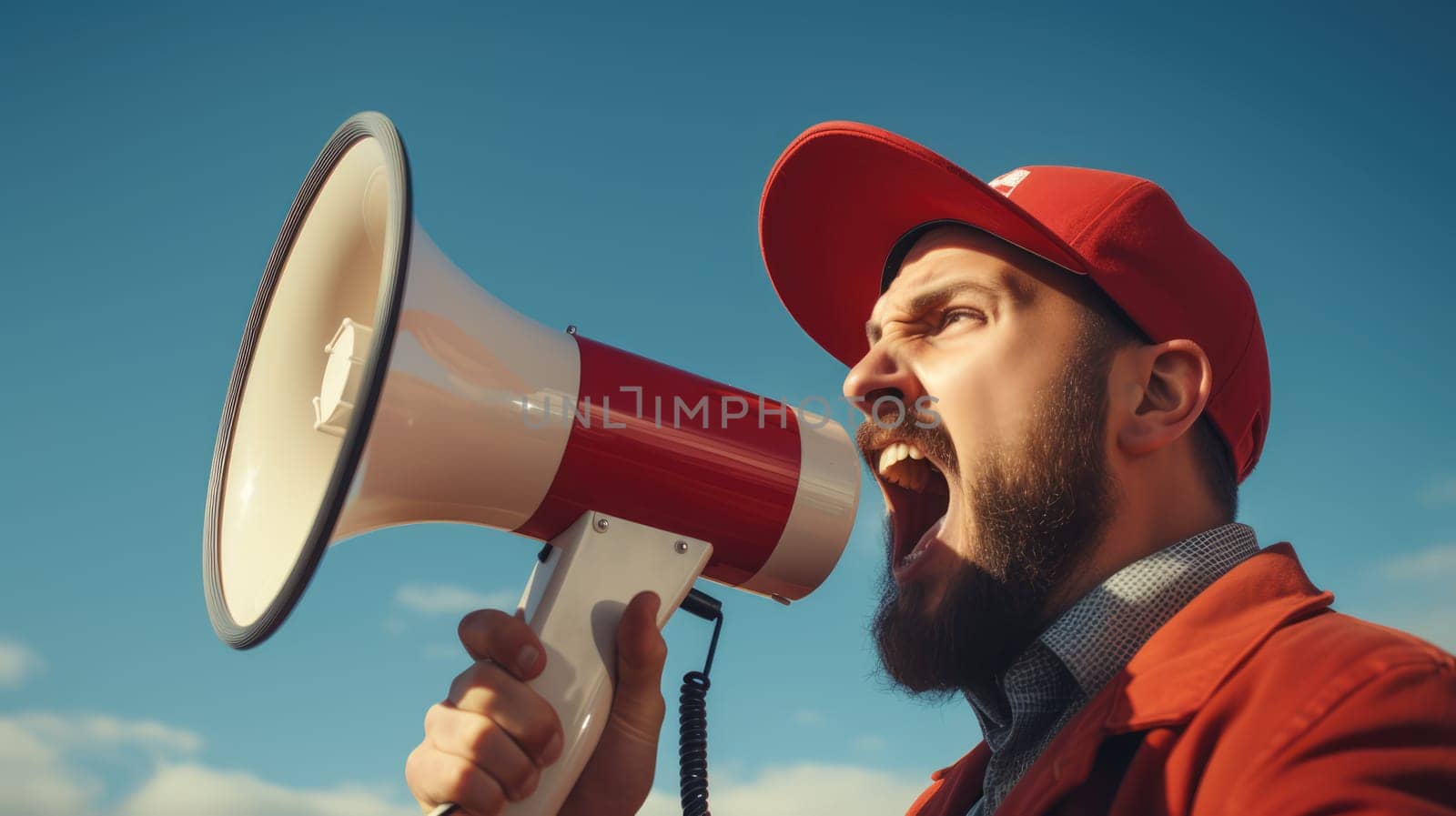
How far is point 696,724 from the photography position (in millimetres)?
2178

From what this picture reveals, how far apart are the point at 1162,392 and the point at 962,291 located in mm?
441

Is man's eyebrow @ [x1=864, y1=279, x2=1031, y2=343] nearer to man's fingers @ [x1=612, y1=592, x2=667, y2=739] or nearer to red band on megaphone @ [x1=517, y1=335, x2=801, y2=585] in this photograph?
red band on megaphone @ [x1=517, y1=335, x2=801, y2=585]

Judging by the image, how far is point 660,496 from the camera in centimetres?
218

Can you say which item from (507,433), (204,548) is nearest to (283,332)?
(204,548)

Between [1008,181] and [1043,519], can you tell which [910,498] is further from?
[1008,181]

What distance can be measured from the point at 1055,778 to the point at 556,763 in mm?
881

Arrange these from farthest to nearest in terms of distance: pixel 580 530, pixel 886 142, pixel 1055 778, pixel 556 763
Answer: pixel 886 142, pixel 580 530, pixel 556 763, pixel 1055 778

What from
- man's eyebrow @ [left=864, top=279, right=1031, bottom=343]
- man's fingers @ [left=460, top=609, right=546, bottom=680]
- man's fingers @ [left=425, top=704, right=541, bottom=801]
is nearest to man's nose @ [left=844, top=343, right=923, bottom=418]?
man's eyebrow @ [left=864, top=279, right=1031, bottom=343]

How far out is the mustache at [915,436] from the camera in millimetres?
2201

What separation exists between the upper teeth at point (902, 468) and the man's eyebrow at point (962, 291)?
0.29 meters

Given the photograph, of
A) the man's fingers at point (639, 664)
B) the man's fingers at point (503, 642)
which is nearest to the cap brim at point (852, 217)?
the man's fingers at point (639, 664)

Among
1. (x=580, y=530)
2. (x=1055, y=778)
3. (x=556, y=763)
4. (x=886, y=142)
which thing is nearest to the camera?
(x=1055, y=778)

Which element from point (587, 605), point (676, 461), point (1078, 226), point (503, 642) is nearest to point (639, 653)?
point (587, 605)

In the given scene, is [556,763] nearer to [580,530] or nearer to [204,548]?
[580,530]
